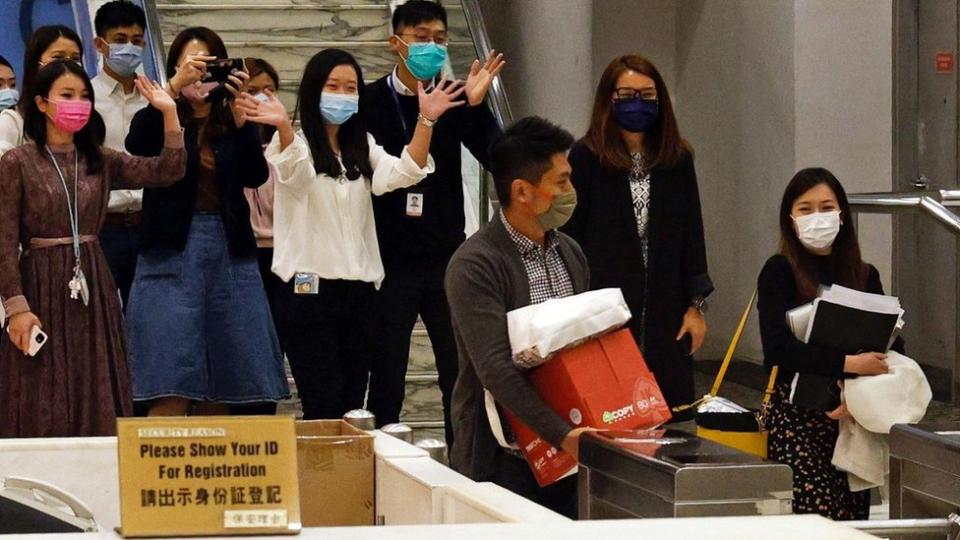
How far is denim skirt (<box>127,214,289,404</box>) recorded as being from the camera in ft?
18.8

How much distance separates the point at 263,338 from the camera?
5.89 metres

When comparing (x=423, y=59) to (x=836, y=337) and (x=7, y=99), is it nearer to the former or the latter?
(x=7, y=99)

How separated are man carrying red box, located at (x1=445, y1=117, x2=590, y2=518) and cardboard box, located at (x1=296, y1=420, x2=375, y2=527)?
2.19 feet

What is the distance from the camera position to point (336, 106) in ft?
19.5

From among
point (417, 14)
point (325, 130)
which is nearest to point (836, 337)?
point (325, 130)

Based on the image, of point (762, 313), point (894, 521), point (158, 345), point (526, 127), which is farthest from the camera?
point (158, 345)

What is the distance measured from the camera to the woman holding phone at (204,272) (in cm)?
574

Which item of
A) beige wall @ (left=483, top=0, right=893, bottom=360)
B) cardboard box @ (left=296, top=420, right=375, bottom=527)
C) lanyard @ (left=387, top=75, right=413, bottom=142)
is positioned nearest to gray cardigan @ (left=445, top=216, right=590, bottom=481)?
cardboard box @ (left=296, top=420, right=375, bottom=527)

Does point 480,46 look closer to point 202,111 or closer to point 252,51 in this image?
point 252,51

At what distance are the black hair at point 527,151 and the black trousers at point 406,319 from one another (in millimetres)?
1940

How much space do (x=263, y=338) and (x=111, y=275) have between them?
0.62 meters

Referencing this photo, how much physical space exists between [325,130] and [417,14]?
63 centimetres

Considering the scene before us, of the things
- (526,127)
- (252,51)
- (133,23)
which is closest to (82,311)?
(133,23)

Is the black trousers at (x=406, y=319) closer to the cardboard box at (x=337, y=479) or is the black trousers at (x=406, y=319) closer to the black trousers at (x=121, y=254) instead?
the black trousers at (x=121, y=254)
